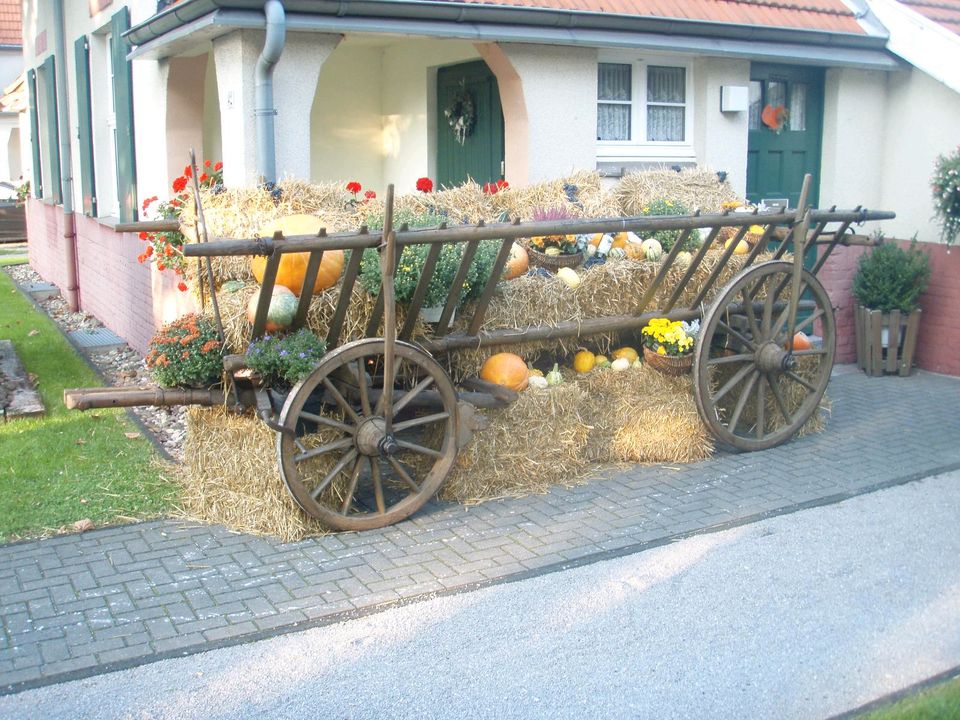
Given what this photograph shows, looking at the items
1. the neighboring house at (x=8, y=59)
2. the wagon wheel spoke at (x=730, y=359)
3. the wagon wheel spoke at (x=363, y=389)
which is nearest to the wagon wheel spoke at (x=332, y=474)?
the wagon wheel spoke at (x=363, y=389)

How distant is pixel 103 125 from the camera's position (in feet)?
38.3

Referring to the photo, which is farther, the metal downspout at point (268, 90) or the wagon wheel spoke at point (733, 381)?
the metal downspout at point (268, 90)

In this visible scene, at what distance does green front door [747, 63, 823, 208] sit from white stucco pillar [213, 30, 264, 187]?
16.2ft

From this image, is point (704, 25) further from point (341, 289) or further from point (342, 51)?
point (341, 289)

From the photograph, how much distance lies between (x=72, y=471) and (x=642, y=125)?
5.66 metres

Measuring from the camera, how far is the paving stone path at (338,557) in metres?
4.37

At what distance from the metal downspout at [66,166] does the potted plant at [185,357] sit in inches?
335

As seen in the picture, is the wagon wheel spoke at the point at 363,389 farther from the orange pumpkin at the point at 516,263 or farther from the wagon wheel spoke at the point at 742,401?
the wagon wheel spoke at the point at 742,401

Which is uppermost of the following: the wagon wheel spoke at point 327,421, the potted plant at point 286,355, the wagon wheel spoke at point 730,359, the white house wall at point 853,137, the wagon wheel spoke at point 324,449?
the white house wall at point 853,137

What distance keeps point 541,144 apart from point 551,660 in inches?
211

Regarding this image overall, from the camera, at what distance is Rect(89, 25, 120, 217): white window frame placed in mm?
11344

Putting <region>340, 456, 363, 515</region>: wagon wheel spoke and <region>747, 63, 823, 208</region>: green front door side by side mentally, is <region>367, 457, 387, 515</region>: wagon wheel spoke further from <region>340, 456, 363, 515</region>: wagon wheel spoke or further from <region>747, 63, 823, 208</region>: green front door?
Answer: <region>747, 63, 823, 208</region>: green front door

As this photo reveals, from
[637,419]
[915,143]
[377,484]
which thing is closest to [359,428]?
[377,484]

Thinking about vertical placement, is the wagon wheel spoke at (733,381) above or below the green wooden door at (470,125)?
below
